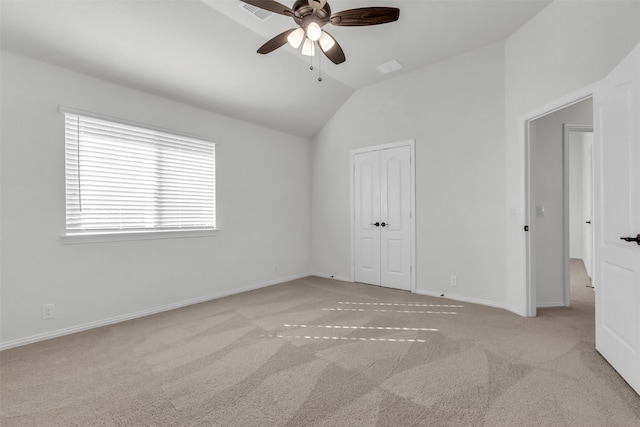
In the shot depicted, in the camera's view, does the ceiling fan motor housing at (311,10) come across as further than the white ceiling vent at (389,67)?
No

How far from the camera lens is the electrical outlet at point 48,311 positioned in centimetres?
286

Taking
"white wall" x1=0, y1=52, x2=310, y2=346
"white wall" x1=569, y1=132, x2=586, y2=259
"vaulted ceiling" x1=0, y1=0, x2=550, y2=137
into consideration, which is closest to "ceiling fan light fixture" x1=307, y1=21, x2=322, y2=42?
"vaulted ceiling" x1=0, y1=0, x2=550, y2=137

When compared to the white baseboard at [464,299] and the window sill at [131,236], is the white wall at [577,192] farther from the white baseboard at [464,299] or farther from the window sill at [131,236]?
the window sill at [131,236]

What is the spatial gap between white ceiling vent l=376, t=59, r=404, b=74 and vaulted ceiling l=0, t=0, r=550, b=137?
0.22 feet

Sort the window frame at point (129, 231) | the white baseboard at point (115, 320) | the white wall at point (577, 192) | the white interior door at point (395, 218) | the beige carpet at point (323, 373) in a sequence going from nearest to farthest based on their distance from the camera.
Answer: the beige carpet at point (323, 373) < the white baseboard at point (115, 320) < the window frame at point (129, 231) < the white interior door at point (395, 218) < the white wall at point (577, 192)

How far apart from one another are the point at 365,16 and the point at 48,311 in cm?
389

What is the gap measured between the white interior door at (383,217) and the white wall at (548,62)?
133cm

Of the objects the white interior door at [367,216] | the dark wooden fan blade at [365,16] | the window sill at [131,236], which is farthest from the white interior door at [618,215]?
the window sill at [131,236]

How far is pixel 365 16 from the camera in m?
2.34

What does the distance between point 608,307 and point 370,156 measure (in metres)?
3.38

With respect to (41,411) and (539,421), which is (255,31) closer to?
(41,411)

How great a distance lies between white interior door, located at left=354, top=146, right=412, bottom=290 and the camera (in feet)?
14.9

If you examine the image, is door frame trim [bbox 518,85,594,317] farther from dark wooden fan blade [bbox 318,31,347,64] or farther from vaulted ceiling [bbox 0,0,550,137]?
dark wooden fan blade [bbox 318,31,347,64]

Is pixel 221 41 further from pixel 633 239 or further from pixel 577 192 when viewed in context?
pixel 577 192
